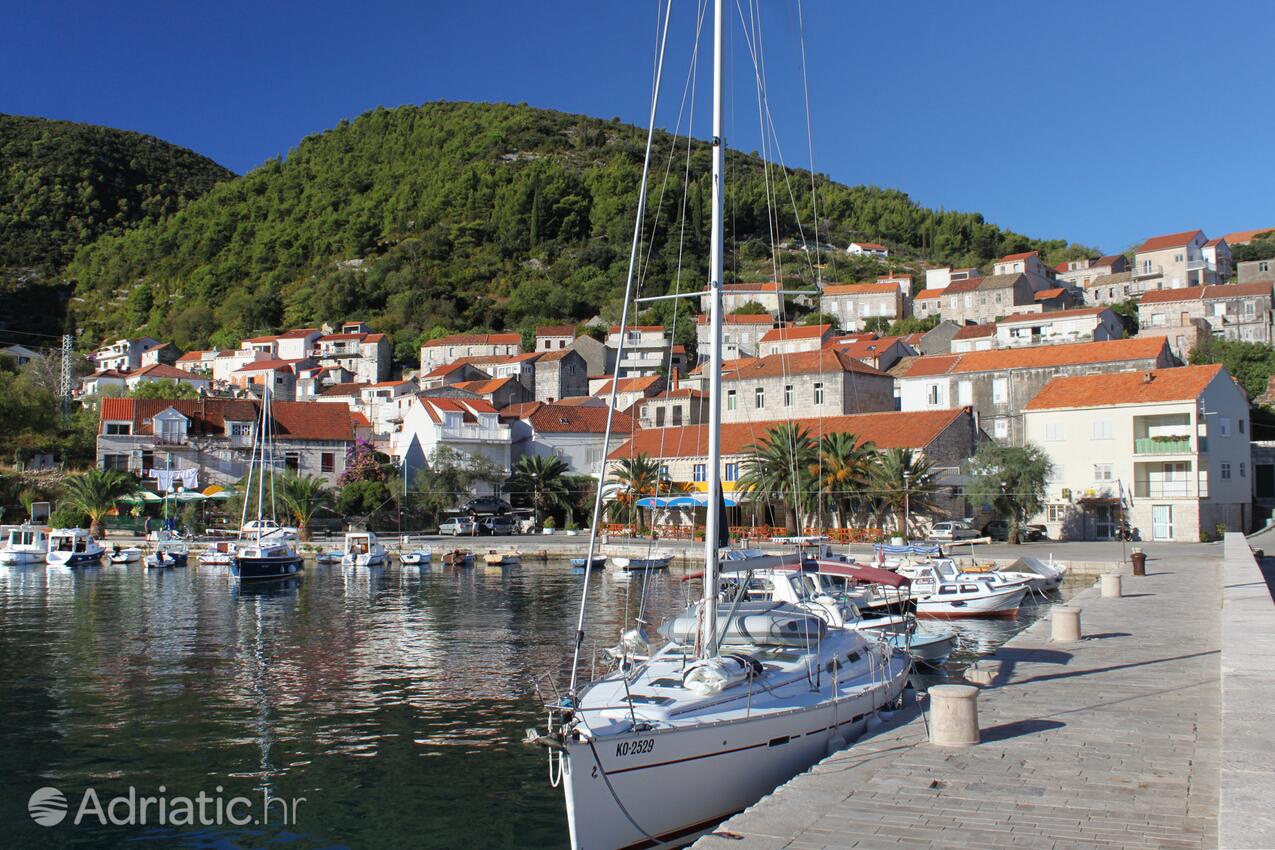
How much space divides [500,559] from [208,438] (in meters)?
32.7

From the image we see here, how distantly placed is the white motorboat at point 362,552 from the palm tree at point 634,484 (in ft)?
49.3

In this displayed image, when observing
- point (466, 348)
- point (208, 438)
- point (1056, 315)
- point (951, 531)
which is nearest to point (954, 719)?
point (951, 531)

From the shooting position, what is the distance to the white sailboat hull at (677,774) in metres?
11.6

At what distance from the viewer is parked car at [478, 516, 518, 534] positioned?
237 ft

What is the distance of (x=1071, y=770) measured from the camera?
11805mm

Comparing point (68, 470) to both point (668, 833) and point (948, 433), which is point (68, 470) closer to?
point (948, 433)

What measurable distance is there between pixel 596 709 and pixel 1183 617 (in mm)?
17984

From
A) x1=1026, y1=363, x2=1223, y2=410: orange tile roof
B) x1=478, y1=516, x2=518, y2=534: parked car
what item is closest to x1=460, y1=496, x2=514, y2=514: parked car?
x1=478, y1=516, x2=518, y2=534: parked car

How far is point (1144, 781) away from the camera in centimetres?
1136

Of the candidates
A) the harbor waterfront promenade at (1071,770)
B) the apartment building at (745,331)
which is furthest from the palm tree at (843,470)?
the apartment building at (745,331)

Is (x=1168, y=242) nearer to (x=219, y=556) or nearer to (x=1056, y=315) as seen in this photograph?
(x=1056, y=315)

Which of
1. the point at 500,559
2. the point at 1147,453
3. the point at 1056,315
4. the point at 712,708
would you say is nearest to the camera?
the point at 712,708

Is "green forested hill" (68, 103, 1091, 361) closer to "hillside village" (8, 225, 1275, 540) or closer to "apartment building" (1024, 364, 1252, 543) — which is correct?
"hillside village" (8, 225, 1275, 540)

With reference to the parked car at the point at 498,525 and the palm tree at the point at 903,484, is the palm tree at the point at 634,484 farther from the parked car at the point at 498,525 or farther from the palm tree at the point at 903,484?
the palm tree at the point at 903,484
